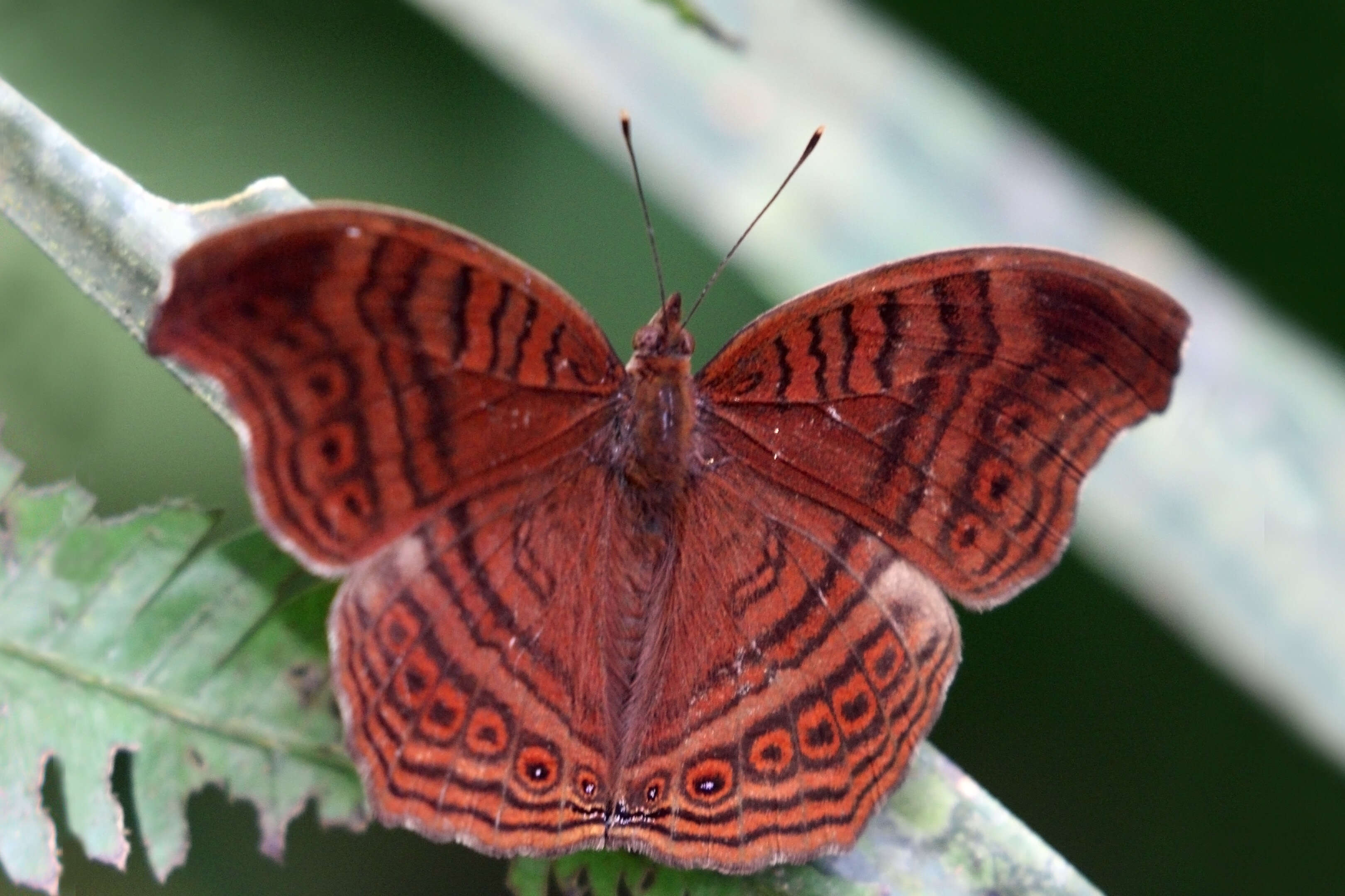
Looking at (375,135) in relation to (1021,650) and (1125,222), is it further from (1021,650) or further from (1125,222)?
(1021,650)

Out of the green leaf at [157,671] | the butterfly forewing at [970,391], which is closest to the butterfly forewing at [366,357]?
the green leaf at [157,671]

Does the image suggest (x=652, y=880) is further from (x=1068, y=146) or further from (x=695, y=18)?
(x=1068, y=146)

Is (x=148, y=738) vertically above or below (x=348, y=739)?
below

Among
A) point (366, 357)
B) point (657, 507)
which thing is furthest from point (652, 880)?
point (366, 357)

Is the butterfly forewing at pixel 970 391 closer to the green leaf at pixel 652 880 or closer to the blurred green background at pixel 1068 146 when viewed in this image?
the green leaf at pixel 652 880

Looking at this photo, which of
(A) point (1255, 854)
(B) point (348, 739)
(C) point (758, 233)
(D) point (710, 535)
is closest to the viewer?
(B) point (348, 739)

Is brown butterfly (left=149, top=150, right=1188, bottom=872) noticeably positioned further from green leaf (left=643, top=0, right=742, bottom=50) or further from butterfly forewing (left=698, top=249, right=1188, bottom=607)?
green leaf (left=643, top=0, right=742, bottom=50)

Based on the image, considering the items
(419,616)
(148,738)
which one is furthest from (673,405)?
(148,738)
